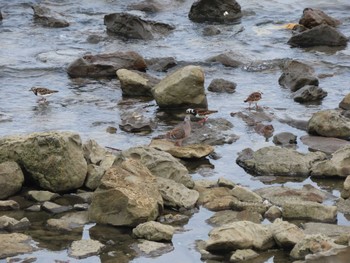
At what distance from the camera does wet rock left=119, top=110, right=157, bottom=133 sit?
33.4 feet

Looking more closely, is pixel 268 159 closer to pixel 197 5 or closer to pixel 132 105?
pixel 132 105

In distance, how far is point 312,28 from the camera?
15.1m

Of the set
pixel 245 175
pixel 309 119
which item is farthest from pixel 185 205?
pixel 309 119

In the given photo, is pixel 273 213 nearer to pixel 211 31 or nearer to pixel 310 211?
pixel 310 211

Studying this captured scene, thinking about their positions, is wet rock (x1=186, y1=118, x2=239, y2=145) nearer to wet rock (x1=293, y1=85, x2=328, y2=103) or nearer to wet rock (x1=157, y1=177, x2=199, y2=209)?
wet rock (x1=293, y1=85, x2=328, y2=103)

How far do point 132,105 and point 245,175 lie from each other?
2982 mm

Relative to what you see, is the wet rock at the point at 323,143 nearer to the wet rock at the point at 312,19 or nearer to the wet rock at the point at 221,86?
the wet rock at the point at 221,86

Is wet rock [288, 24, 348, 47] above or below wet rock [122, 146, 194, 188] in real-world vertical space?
below

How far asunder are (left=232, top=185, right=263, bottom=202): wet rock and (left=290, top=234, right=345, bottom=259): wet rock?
117cm

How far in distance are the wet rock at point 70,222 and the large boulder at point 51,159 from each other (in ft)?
1.70

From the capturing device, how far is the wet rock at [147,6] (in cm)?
1831

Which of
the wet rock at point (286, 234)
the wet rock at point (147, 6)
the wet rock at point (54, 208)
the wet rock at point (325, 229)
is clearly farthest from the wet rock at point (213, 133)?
the wet rock at point (147, 6)

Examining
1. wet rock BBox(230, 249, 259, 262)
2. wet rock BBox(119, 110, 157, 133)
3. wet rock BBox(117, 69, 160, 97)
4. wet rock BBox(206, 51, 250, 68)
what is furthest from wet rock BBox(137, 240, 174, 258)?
wet rock BBox(206, 51, 250, 68)

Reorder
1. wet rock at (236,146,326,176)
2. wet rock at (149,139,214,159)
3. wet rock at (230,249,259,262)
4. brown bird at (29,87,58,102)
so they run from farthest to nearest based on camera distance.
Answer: brown bird at (29,87,58,102) < wet rock at (149,139,214,159) < wet rock at (236,146,326,176) < wet rock at (230,249,259,262)
